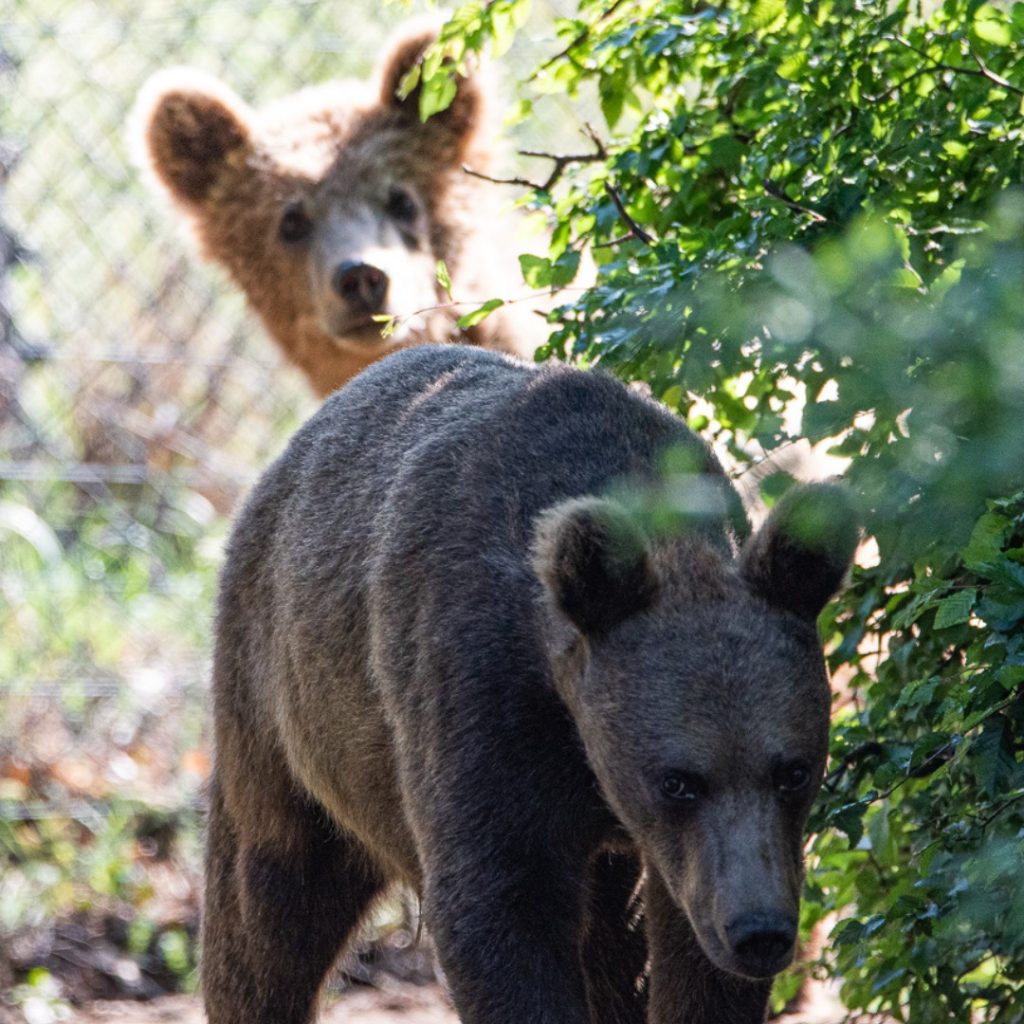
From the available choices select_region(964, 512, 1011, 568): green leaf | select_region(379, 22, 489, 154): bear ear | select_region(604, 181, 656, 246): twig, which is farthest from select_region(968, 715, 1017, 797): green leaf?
select_region(379, 22, 489, 154): bear ear

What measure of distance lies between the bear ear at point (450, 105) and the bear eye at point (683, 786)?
5.15 meters

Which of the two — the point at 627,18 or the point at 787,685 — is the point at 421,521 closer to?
the point at 787,685

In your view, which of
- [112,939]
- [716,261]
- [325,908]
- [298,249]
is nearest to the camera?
[716,261]

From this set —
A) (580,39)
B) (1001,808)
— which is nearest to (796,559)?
(1001,808)

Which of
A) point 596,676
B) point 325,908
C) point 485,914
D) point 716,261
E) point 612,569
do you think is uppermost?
point 716,261

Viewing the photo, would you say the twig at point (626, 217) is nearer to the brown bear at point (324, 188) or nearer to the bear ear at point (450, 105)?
the brown bear at point (324, 188)

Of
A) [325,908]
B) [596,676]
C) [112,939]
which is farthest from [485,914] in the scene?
[112,939]

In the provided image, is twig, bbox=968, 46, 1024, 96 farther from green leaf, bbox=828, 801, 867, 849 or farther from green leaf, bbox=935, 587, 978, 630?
green leaf, bbox=828, 801, 867, 849

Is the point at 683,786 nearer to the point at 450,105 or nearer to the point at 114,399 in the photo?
the point at 450,105

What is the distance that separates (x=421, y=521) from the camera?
3.86 m

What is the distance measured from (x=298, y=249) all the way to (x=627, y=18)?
3.79m

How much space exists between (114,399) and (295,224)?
1.36 metres

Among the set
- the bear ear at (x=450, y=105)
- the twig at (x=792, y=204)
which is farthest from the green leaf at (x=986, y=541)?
the bear ear at (x=450, y=105)

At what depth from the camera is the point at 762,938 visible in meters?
3.08
